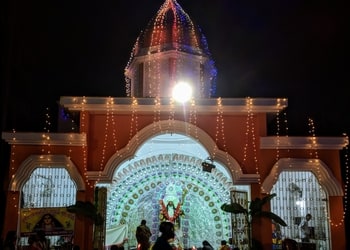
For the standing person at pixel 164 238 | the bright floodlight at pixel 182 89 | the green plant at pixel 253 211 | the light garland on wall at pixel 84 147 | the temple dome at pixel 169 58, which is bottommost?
the standing person at pixel 164 238

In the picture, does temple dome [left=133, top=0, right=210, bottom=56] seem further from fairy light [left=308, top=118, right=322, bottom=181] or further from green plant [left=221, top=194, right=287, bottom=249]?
green plant [left=221, top=194, right=287, bottom=249]

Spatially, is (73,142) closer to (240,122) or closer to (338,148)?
(240,122)

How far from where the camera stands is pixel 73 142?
14758 mm

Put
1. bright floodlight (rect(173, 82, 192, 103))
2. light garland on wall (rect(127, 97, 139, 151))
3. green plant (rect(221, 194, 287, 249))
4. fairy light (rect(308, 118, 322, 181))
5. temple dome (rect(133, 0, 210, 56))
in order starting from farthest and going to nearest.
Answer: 1. temple dome (rect(133, 0, 210, 56))
2. bright floodlight (rect(173, 82, 192, 103))
3. light garland on wall (rect(127, 97, 139, 151))
4. fairy light (rect(308, 118, 322, 181))
5. green plant (rect(221, 194, 287, 249))

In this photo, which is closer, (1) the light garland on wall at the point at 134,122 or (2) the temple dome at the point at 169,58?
(1) the light garland on wall at the point at 134,122

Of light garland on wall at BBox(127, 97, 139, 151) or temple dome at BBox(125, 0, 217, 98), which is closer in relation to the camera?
light garland on wall at BBox(127, 97, 139, 151)

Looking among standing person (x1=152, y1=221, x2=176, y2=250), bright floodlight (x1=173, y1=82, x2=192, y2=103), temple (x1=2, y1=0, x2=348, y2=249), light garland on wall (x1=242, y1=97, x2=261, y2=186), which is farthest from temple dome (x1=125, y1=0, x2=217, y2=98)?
standing person (x1=152, y1=221, x2=176, y2=250)

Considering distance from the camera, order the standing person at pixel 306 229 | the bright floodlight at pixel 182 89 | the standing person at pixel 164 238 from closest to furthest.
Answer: the standing person at pixel 164 238
the standing person at pixel 306 229
the bright floodlight at pixel 182 89

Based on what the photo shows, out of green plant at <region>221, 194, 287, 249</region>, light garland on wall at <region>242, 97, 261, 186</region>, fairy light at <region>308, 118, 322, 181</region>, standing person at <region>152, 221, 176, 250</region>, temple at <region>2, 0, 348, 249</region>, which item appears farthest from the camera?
light garland on wall at <region>242, 97, 261, 186</region>

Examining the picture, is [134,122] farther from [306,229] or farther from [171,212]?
[306,229]

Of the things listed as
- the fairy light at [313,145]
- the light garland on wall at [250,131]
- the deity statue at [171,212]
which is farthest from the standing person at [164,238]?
the deity statue at [171,212]

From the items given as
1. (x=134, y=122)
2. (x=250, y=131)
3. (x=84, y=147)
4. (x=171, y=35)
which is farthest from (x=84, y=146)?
(x=171, y=35)

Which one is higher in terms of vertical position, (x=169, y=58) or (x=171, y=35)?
(x=171, y=35)

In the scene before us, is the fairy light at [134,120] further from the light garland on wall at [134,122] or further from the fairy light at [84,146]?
the fairy light at [84,146]
